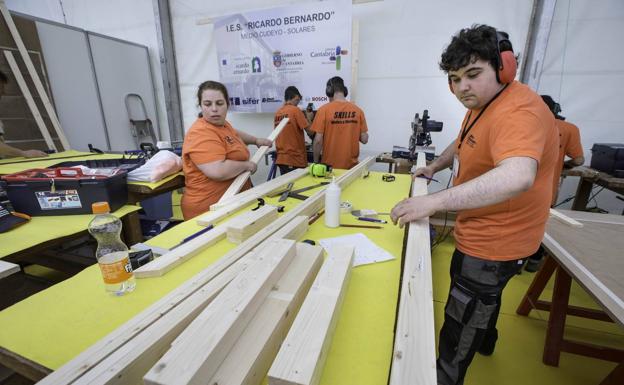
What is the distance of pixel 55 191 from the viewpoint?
166cm

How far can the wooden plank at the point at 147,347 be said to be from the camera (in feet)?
1.87

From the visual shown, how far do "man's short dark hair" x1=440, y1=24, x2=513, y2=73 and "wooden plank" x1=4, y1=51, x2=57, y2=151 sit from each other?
15.9 feet

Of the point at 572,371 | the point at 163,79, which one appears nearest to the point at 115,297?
the point at 572,371

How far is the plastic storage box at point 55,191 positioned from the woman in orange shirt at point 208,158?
1.59 ft

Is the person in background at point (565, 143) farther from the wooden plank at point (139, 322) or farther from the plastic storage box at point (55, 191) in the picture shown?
the plastic storage box at point (55, 191)

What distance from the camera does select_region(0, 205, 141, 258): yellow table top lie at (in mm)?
1343

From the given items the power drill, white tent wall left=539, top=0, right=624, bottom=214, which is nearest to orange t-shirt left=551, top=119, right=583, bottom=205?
white tent wall left=539, top=0, right=624, bottom=214

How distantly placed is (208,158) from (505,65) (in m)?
1.68

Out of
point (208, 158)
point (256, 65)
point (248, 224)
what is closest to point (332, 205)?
point (248, 224)

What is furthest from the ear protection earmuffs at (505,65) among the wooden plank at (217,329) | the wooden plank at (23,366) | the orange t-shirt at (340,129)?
the orange t-shirt at (340,129)

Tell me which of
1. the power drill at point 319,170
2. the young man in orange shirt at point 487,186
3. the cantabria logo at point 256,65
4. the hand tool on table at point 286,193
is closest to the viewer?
the young man in orange shirt at point 487,186

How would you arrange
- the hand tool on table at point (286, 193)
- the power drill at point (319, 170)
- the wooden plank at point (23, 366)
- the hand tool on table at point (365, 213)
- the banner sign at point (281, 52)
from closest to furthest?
the wooden plank at point (23, 366)
the hand tool on table at point (365, 213)
the hand tool on table at point (286, 193)
the power drill at point (319, 170)
the banner sign at point (281, 52)

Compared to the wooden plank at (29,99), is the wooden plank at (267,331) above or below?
below

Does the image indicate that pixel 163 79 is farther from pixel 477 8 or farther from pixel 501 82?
pixel 501 82
